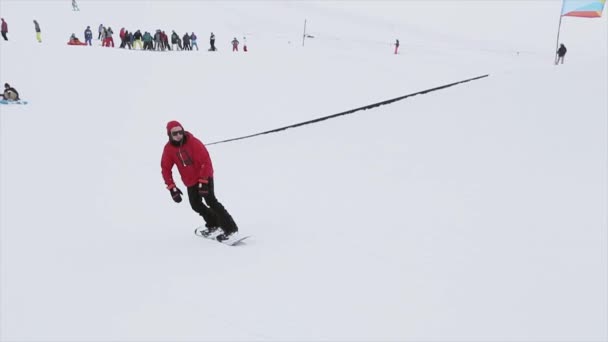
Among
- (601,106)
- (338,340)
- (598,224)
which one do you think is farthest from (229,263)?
(601,106)

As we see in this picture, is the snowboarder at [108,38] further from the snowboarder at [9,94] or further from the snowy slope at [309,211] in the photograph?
the snowboarder at [9,94]

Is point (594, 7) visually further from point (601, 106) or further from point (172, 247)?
point (172, 247)

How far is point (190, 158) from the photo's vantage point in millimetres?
5551

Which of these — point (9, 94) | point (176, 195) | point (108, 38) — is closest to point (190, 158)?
point (176, 195)

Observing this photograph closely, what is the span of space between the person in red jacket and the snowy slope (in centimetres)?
45

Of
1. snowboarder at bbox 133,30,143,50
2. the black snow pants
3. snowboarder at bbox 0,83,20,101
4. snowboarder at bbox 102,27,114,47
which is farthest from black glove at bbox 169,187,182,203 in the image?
snowboarder at bbox 102,27,114,47

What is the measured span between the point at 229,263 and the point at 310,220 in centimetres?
191

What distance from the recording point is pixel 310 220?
698 centimetres

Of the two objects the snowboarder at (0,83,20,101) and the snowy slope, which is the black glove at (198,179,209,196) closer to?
the snowy slope

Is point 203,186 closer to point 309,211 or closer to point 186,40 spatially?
point 309,211

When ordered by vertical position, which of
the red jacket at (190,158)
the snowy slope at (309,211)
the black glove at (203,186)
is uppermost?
the red jacket at (190,158)

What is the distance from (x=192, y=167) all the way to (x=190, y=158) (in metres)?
0.11

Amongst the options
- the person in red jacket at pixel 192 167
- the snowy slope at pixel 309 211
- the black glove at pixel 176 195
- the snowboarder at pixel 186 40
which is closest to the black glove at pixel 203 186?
the person in red jacket at pixel 192 167

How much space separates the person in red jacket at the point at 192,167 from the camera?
18.0 ft
